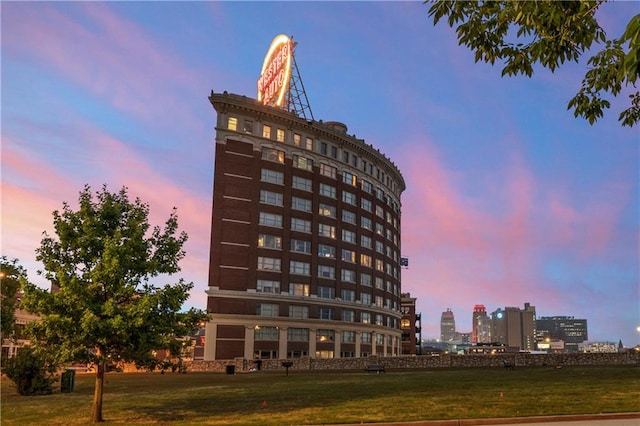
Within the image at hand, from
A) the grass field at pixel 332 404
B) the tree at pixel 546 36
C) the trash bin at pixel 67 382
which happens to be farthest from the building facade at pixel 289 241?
the tree at pixel 546 36

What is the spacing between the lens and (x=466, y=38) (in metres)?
9.38

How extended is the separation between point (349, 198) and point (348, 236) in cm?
680

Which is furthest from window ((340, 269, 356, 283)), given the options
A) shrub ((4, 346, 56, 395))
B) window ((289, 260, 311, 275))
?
shrub ((4, 346, 56, 395))

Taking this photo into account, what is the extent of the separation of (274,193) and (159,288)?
6313cm

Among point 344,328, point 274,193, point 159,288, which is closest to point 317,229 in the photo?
point 274,193

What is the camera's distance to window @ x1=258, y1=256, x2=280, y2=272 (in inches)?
3061

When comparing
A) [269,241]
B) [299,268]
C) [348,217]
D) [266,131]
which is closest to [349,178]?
[348,217]

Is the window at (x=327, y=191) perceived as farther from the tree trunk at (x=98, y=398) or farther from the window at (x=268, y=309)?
the tree trunk at (x=98, y=398)

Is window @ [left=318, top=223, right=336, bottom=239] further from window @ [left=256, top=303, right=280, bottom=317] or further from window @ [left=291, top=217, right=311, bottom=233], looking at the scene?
window @ [left=256, top=303, right=280, bottom=317]

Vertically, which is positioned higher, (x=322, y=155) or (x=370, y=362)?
(x=322, y=155)

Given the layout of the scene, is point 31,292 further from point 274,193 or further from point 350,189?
point 350,189

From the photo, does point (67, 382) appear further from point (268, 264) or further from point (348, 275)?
point (348, 275)

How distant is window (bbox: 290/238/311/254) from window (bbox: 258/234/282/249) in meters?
2.38

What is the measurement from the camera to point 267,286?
7781cm
